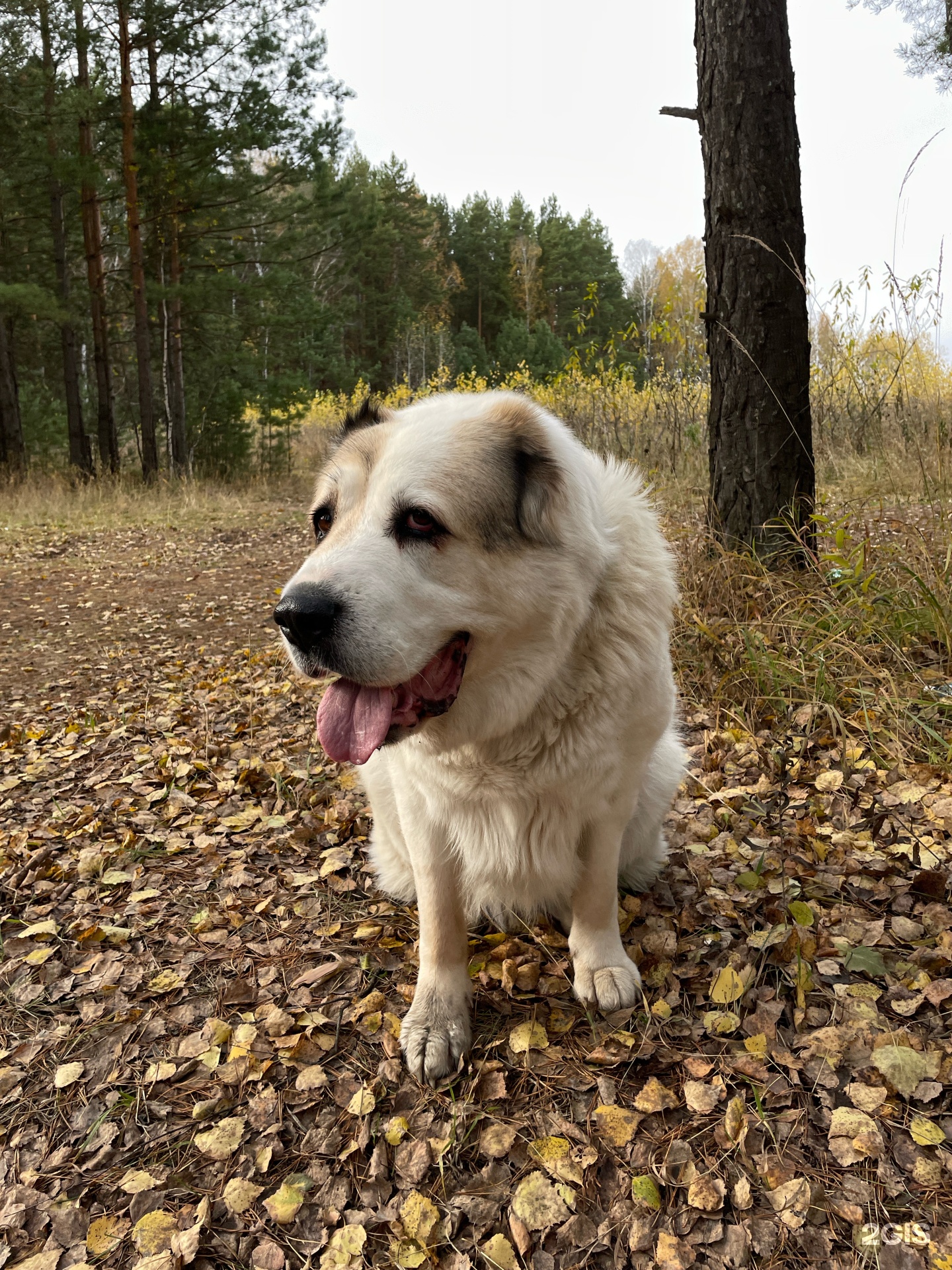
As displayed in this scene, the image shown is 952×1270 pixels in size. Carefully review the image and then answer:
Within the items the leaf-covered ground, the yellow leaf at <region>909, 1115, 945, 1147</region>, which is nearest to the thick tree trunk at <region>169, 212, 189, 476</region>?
the leaf-covered ground

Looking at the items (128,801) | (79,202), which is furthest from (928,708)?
(79,202)

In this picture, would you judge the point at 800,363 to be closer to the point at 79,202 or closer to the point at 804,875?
the point at 804,875

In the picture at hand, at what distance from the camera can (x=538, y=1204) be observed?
1509 mm

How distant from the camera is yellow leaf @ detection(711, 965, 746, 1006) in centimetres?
189

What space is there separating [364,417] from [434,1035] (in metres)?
1.61

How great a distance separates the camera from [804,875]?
7.47 ft

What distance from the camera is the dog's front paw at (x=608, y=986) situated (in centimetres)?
193

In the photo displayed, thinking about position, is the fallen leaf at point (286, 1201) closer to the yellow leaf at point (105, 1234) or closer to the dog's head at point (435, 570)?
the yellow leaf at point (105, 1234)

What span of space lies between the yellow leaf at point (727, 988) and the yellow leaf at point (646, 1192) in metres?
0.50

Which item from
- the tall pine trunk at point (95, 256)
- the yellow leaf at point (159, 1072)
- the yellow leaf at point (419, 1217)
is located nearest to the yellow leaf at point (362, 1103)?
the yellow leaf at point (419, 1217)

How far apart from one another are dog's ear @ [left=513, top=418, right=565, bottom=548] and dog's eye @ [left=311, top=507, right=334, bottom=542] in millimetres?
484

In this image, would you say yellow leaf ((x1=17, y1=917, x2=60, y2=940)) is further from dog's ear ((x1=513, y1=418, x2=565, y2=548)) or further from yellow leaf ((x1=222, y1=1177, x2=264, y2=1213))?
dog's ear ((x1=513, y1=418, x2=565, y2=548))

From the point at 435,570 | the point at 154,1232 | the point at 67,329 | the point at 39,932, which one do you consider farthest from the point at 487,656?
the point at 67,329

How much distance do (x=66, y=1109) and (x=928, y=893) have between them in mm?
2360
